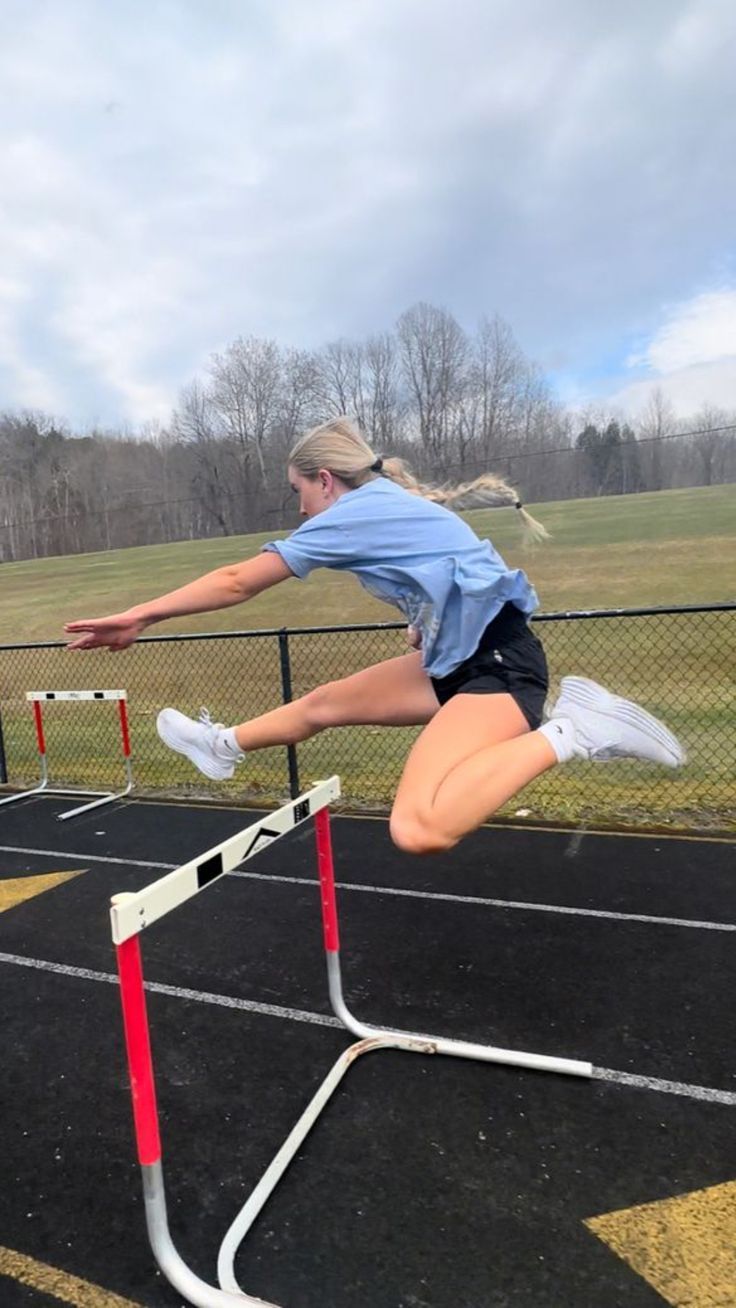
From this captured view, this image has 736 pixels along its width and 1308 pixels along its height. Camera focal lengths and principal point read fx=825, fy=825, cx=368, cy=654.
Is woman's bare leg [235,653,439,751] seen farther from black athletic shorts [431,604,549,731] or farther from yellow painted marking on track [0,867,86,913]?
yellow painted marking on track [0,867,86,913]

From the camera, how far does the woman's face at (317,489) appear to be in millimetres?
3025

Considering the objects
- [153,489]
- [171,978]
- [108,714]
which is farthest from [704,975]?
[153,489]

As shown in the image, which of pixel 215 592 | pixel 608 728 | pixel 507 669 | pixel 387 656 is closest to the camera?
pixel 215 592

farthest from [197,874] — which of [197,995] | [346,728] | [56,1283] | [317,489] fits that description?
[346,728]

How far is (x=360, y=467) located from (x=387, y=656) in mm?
10192

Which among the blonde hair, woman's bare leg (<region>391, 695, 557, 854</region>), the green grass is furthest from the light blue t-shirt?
the green grass

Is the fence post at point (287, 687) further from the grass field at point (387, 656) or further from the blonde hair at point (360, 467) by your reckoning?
the blonde hair at point (360, 467)

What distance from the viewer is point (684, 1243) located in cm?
221

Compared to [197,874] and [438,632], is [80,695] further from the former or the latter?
[197,874]

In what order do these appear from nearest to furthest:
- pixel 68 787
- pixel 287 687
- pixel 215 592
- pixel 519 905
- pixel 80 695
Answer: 1. pixel 215 592
2. pixel 519 905
3. pixel 287 687
4. pixel 80 695
5. pixel 68 787

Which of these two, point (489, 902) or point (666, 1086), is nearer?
point (666, 1086)

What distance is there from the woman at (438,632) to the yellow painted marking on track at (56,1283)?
1.41m

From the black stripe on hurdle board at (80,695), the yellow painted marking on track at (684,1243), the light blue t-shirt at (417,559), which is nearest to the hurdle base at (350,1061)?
the yellow painted marking on track at (684,1243)

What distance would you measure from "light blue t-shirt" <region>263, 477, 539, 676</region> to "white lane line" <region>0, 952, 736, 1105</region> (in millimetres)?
1594
